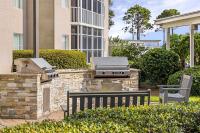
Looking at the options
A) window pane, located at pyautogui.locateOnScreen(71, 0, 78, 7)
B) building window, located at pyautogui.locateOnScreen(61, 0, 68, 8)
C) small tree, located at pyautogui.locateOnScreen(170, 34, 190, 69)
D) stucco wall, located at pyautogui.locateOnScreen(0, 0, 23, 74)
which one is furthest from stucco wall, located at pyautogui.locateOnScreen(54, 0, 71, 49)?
stucco wall, located at pyautogui.locateOnScreen(0, 0, 23, 74)

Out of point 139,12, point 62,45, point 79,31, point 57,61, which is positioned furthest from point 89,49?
point 139,12

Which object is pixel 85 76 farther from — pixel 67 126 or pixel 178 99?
pixel 67 126

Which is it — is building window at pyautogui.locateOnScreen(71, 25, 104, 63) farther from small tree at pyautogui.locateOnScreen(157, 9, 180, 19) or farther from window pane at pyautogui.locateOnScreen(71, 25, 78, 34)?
small tree at pyautogui.locateOnScreen(157, 9, 180, 19)

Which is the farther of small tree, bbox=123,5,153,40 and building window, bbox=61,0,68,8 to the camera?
small tree, bbox=123,5,153,40

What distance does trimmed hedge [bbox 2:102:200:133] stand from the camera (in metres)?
4.79

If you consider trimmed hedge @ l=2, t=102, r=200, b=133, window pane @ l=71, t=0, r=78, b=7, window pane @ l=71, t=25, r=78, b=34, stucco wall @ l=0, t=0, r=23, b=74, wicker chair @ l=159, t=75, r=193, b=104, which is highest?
window pane @ l=71, t=0, r=78, b=7

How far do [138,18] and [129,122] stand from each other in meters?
56.6

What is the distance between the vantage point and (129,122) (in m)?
5.34

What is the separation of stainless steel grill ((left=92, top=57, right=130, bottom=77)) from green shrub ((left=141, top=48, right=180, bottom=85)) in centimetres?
685

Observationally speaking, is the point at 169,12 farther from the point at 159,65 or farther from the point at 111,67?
the point at 111,67

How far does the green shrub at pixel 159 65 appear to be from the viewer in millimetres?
19984

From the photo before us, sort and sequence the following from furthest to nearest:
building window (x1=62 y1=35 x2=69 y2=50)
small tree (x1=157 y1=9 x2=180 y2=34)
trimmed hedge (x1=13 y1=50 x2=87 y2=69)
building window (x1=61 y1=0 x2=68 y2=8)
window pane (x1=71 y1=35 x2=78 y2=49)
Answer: small tree (x1=157 y1=9 x2=180 y2=34) → window pane (x1=71 y1=35 x2=78 y2=49) → building window (x1=62 y1=35 x2=69 y2=50) → building window (x1=61 y1=0 x2=68 y2=8) → trimmed hedge (x1=13 y1=50 x2=87 y2=69)

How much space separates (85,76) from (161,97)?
2652mm

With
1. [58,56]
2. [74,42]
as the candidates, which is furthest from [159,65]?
[74,42]
